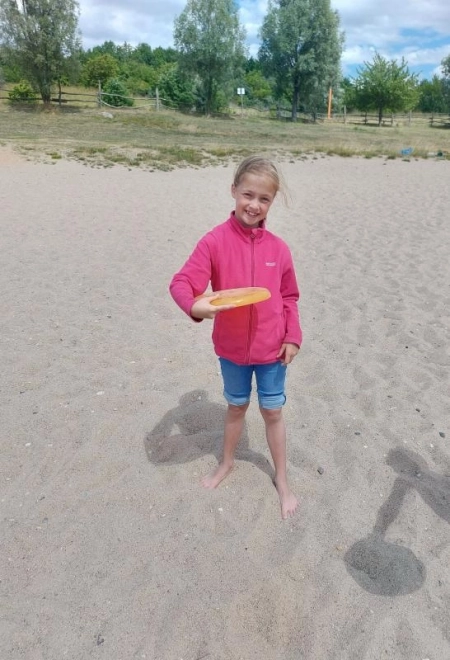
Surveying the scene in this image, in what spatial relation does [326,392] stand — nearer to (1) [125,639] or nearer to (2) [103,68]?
(1) [125,639]

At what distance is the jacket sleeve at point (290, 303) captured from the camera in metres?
2.25

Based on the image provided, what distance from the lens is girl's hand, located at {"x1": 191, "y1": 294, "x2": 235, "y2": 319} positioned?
1875 millimetres

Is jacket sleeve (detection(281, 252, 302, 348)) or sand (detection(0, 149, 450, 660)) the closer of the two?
sand (detection(0, 149, 450, 660))

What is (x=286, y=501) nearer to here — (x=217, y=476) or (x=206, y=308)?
(x=217, y=476)

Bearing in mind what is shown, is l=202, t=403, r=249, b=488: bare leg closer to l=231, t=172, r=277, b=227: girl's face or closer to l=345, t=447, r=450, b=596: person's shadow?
l=345, t=447, r=450, b=596: person's shadow

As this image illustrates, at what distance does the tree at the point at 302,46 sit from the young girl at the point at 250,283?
3986 cm

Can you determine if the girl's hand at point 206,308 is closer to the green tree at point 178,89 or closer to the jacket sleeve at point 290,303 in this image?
the jacket sleeve at point 290,303

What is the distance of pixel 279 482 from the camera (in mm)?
2541

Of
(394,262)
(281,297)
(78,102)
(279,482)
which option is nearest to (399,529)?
(279,482)

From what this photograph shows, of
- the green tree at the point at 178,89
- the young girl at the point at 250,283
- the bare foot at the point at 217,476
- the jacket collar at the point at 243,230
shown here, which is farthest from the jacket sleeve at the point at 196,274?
the green tree at the point at 178,89

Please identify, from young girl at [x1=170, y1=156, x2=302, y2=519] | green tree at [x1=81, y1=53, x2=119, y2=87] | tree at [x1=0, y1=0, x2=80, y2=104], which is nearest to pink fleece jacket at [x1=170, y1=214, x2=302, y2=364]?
young girl at [x1=170, y1=156, x2=302, y2=519]

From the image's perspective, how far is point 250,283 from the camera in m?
2.17

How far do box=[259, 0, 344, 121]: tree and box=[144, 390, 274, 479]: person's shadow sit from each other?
39312 mm

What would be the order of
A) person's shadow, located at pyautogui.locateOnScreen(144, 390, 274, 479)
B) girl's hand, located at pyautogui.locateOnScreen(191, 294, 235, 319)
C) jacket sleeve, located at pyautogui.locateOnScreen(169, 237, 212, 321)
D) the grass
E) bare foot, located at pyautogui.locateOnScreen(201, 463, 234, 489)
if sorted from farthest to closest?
the grass → person's shadow, located at pyautogui.locateOnScreen(144, 390, 274, 479) → bare foot, located at pyautogui.locateOnScreen(201, 463, 234, 489) → jacket sleeve, located at pyautogui.locateOnScreen(169, 237, 212, 321) → girl's hand, located at pyautogui.locateOnScreen(191, 294, 235, 319)
